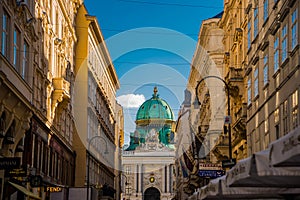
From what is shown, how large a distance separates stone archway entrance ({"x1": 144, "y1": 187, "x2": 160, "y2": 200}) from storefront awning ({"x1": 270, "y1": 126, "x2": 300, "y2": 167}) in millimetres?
150762

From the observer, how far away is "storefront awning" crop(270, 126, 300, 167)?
1174cm

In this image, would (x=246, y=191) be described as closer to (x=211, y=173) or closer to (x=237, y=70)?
(x=211, y=173)

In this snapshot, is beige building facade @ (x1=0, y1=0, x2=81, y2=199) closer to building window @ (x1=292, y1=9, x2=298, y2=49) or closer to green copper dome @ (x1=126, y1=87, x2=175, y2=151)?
building window @ (x1=292, y1=9, x2=298, y2=49)

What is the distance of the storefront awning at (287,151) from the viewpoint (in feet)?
38.5

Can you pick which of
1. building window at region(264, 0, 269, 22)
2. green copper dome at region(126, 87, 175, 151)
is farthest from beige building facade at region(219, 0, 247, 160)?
green copper dome at region(126, 87, 175, 151)

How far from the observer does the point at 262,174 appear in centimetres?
1359

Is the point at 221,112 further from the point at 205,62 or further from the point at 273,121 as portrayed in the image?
the point at 273,121

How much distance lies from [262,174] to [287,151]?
5.37ft

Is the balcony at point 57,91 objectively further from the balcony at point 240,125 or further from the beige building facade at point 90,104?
the balcony at point 240,125

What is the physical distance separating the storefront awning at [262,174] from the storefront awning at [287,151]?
521 mm

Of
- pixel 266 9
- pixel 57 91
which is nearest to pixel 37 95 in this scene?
pixel 57 91

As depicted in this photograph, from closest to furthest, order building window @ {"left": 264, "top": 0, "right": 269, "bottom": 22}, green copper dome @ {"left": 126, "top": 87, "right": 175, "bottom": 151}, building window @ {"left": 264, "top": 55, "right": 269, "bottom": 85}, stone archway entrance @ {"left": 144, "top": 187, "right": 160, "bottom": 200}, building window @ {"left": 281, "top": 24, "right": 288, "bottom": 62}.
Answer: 1. building window @ {"left": 281, "top": 24, "right": 288, "bottom": 62}
2. building window @ {"left": 264, "top": 55, "right": 269, "bottom": 85}
3. building window @ {"left": 264, "top": 0, "right": 269, "bottom": 22}
4. green copper dome @ {"left": 126, "top": 87, "right": 175, "bottom": 151}
5. stone archway entrance @ {"left": 144, "top": 187, "right": 160, "bottom": 200}

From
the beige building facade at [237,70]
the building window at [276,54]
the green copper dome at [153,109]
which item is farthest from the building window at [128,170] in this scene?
the building window at [276,54]

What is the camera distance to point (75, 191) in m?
48.4
